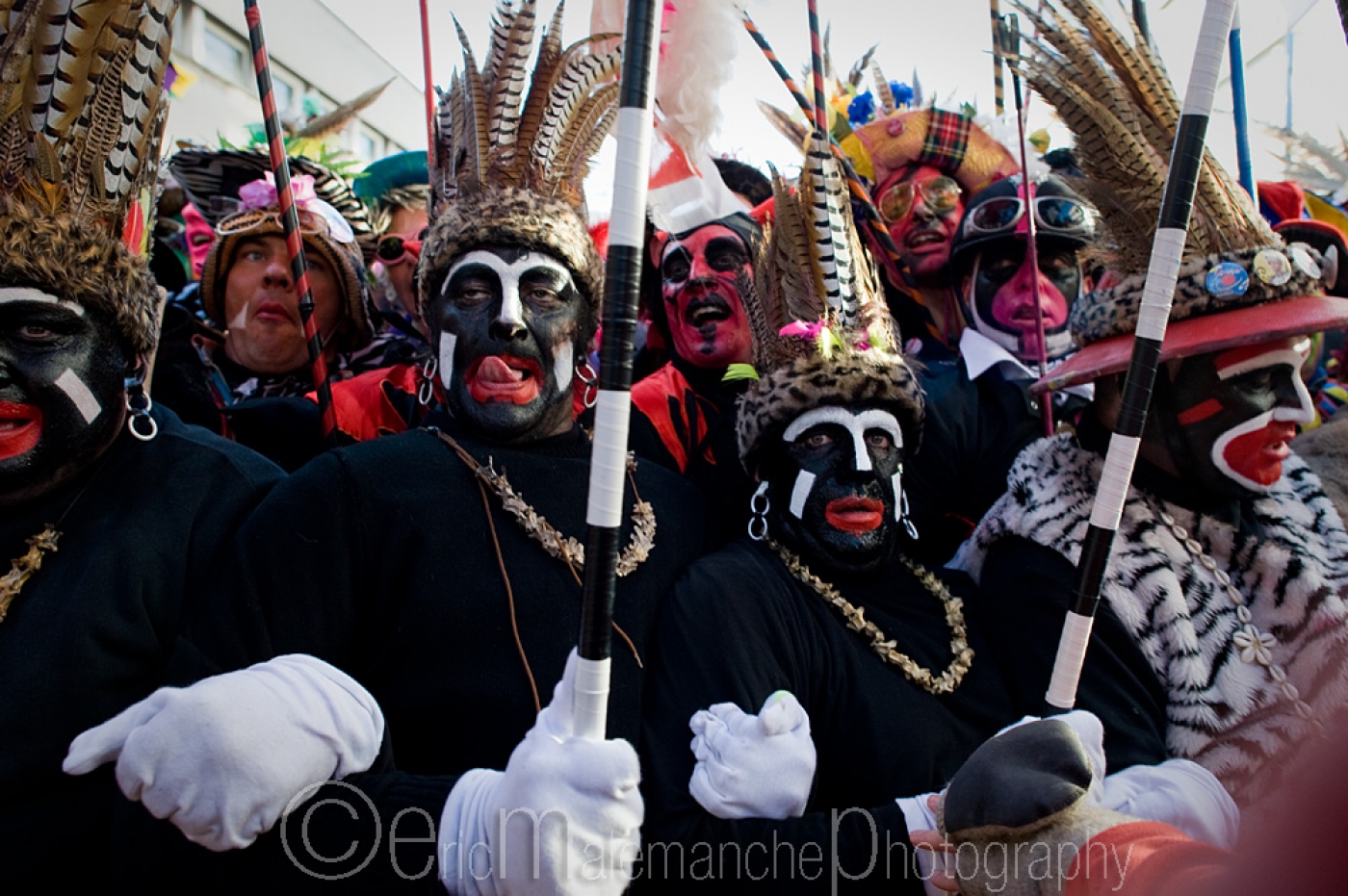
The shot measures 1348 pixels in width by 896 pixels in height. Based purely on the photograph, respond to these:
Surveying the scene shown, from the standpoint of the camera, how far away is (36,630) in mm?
2053

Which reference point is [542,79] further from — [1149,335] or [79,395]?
[1149,335]

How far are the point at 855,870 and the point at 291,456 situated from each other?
2.30m

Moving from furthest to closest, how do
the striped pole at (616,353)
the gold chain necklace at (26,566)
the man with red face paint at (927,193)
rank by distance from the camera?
1. the man with red face paint at (927,193)
2. the gold chain necklace at (26,566)
3. the striped pole at (616,353)

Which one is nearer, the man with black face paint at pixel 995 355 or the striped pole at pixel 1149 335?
the striped pole at pixel 1149 335

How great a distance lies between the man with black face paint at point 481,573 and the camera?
1.48 m

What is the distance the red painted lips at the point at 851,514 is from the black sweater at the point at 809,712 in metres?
0.16

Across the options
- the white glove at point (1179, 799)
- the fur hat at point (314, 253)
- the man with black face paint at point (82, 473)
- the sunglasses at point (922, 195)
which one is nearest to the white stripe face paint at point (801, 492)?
the white glove at point (1179, 799)

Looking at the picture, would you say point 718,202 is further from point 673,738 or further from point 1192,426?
point 673,738

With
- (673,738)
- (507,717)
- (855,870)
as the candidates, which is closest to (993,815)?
(855,870)

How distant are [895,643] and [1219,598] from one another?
88 centimetres

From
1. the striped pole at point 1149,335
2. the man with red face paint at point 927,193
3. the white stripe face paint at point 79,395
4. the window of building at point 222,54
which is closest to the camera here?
the striped pole at point 1149,335

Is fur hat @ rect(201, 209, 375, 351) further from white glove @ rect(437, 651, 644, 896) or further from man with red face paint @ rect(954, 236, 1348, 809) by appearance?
white glove @ rect(437, 651, 644, 896)

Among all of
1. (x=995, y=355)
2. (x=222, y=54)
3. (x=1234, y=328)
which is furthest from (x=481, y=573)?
(x=222, y=54)

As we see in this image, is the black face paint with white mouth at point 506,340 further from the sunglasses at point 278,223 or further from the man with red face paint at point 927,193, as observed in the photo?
the man with red face paint at point 927,193
